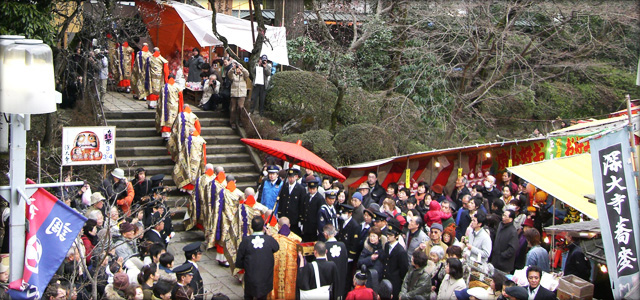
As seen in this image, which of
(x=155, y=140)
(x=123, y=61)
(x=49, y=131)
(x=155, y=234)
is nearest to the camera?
(x=155, y=234)

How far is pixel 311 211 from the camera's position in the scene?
1124 centimetres

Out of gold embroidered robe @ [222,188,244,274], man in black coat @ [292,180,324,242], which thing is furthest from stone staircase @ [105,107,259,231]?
man in black coat @ [292,180,324,242]

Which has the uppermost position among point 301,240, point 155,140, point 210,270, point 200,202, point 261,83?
point 261,83

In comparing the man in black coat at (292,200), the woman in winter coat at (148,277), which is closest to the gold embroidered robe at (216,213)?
the man in black coat at (292,200)

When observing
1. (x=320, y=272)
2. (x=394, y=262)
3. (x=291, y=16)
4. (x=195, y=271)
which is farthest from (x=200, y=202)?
(x=291, y=16)

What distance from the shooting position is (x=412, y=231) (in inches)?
390

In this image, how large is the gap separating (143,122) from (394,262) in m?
8.49

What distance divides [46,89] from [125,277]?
105 inches

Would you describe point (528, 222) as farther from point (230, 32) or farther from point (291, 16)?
point (291, 16)

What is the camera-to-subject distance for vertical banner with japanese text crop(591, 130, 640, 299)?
7.04 meters

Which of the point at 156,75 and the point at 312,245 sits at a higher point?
the point at 156,75

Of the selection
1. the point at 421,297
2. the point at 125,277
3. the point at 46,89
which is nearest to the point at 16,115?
the point at 46,89

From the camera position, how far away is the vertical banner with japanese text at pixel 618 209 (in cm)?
704

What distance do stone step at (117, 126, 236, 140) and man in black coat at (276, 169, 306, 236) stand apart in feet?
14.4
